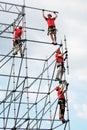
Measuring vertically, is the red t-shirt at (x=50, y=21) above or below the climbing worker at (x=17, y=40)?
above

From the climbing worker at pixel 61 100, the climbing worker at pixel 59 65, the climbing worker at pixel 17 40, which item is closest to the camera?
the climbing worker at pixel 61 100

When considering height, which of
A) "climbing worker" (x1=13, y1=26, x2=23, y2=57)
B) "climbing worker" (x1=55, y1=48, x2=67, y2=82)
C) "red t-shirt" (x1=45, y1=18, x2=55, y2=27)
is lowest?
"climbing worker" (x1=55, y1=48, x2=67, y2=82)

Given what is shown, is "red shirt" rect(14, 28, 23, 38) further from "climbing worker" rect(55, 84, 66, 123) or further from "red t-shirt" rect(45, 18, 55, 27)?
"climbing worker" rect(55, 84, 66, 123)

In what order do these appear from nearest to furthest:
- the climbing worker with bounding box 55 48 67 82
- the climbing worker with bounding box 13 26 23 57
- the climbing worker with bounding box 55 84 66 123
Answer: the climbing worker with bounding box 55 84 66 123, the climbing worker with bounding box 55 48 67 82, the climbing worker with bounding box 13 26 23 57

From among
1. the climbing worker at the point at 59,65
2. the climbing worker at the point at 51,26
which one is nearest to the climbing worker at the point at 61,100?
the climbing worker at the point at 59,65

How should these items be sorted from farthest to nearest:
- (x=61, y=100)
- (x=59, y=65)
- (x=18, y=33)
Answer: (x=18, y=33) → (x=59, y=65) → (x=61, y=100)

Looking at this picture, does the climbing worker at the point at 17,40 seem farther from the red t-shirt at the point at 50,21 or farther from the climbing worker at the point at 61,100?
the climbing worker at the point at 61,100

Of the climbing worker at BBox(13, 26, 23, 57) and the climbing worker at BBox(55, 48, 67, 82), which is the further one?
the climbing worker at BBox(13, 26, 23, 57)

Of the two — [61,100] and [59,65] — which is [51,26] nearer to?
[59,65]

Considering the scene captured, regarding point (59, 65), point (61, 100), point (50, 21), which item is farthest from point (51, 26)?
point (61, 100)

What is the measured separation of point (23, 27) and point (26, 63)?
170 centimetres

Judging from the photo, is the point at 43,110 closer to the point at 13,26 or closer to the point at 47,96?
the point at 47,96

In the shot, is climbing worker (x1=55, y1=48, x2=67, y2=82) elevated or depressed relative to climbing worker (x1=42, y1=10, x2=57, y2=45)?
depressed

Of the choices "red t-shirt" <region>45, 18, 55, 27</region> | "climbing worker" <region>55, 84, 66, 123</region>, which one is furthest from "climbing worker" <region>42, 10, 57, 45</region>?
"climbing worker" <region>55, 84, 66, 123</region>
